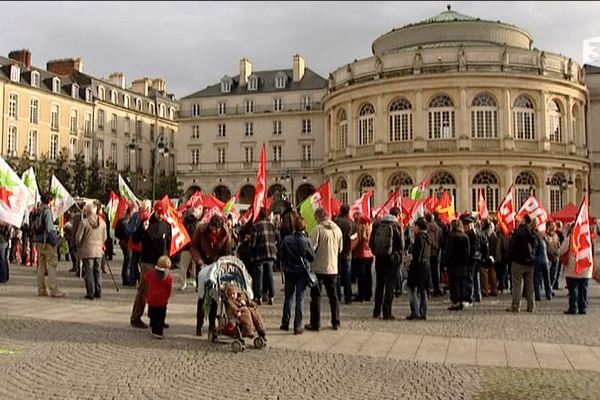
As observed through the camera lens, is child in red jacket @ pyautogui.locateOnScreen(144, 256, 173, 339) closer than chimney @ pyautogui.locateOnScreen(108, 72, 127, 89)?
Yes

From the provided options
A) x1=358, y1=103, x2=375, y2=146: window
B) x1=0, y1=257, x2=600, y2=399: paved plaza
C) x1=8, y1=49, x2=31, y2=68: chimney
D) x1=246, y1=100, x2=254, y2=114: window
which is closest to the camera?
x1=0, y1=257, x2=600, y2=399: paved plaza

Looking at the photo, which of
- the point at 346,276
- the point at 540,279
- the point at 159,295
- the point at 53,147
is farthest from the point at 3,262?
the point at 53,147

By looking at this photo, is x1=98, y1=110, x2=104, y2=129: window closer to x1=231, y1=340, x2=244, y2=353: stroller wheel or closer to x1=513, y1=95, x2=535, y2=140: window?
x1=513, y1=95, x2=535, y2=140: window

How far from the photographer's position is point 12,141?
5556cm

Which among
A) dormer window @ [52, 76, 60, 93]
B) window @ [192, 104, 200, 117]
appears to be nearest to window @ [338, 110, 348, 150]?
window @ [192, 104, 200, 117]

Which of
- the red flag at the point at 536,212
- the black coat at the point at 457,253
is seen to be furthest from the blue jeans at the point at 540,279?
the black coat at the point at 457,253

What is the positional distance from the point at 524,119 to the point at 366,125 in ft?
41.3

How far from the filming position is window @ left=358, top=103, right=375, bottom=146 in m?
52.4

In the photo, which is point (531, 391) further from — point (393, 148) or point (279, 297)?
point (393, 148)

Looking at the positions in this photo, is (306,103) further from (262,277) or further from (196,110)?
(262,277)

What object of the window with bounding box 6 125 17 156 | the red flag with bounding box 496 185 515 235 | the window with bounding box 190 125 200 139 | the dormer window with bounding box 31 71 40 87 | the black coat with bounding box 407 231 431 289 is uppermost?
the dormer window with bounding box 31 71 40 87

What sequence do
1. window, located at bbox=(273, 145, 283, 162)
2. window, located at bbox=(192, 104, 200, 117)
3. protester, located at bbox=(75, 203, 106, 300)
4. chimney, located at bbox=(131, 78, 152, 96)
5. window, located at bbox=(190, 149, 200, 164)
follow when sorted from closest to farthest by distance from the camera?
protester, located at bbox=(75, 203, 106, 300)
window, located at bbox=(273, 145, 283, 162)
window, located at bbox=(190, 149, 200, 164)
window, located at bbox=(192, 104, 200, 117)
chimney, located at bbox=(131, 78, 152, 96)

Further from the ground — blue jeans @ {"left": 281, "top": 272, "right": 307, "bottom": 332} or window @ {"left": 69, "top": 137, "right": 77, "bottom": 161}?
window @ {"left": 69, "top": 137, "right": 77, "bottom": 161}

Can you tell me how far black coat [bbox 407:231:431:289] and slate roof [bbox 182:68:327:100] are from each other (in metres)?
55.8
